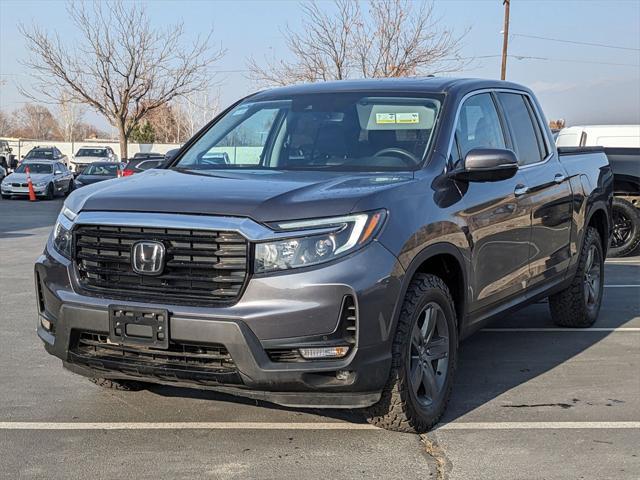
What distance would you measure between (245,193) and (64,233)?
1006 millimetres

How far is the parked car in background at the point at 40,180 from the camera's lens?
27672 mm

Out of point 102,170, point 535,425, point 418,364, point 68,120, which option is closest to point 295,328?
point 418,364

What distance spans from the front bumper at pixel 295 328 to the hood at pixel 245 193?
0.30m

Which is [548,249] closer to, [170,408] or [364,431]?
[364,431]

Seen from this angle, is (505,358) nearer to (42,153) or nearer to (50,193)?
(50,193)

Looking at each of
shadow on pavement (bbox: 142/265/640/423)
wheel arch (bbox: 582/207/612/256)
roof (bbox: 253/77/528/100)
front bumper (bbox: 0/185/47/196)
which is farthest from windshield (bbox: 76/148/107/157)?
roof (bbox: 253/77/528/100)

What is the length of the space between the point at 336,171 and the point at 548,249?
6.76ft

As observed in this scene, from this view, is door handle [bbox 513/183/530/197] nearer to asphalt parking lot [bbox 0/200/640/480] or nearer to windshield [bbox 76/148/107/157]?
asphalt parking lot [bbox 0/200/640/480]

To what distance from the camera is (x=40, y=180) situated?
2789 cm

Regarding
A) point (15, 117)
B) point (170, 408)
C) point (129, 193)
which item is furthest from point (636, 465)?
point (15, 117)

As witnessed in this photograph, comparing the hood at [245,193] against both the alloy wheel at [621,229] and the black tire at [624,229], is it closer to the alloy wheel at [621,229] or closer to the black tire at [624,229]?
the black tire at [624,229]

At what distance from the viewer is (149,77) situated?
124 feet

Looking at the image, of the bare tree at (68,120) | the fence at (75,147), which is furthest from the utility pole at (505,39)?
the bare tree at (68,120)

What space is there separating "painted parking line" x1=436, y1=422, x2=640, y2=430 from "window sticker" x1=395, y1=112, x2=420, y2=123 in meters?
1.80
